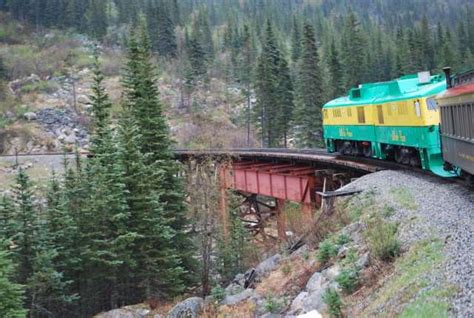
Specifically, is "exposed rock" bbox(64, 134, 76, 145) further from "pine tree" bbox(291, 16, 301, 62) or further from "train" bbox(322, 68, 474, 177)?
"pine tree" bbox(291, 16, 301, 62)

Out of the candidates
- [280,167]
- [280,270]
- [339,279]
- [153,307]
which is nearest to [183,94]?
[280,167]

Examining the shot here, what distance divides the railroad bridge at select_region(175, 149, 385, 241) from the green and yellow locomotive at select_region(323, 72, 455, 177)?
971 mm

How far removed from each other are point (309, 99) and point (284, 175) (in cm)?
2647

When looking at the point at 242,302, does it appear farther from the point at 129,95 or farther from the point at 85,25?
the point at 85,25

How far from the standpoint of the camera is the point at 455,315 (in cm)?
697

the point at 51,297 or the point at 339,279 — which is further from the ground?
the point at 339,279

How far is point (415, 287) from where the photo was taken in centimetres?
848

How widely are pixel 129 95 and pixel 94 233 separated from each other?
9420 millimetres

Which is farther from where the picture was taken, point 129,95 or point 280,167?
point 280,167

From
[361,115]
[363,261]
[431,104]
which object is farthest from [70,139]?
[363,261]

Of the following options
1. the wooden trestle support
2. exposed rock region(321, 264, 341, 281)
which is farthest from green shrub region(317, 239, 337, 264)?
the wooden trestle support

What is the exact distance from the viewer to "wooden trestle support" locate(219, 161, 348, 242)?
26.0 meters

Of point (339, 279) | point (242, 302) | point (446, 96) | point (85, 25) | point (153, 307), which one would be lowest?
point (153, 307)

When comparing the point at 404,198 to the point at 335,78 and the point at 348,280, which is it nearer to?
the point at 348,280
